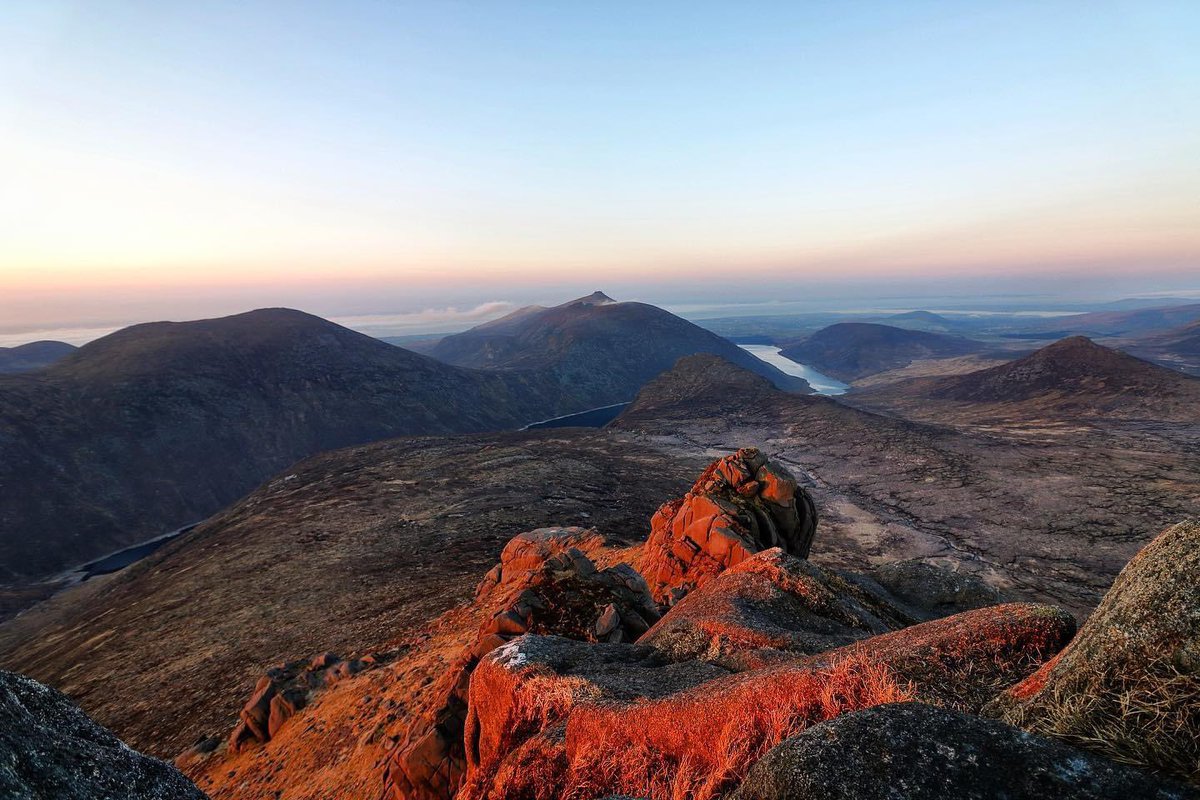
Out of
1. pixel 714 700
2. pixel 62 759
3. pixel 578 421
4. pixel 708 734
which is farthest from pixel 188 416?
pixel 708 734

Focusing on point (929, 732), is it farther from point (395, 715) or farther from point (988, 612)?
point (395, 715)

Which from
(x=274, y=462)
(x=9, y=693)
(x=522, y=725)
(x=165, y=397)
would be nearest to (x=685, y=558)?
(x=522, y=725)

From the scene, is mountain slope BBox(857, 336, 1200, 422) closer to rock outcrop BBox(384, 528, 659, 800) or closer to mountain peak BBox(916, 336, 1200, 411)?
mountain peak BBox(916, 336, 1200, 411)

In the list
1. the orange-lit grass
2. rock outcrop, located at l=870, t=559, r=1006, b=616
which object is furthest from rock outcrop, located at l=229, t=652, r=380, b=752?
rock outcrop, located at l=870, t=559, r=1006, b=616

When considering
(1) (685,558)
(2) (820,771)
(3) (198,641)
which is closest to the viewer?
(2) (820,771)

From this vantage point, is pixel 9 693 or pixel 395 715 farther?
pixel 395 715

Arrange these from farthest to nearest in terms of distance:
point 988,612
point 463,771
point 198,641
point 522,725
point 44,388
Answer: point 44,388 < point 198,641 < point 463,771 < point 522,725 < point 988,612
